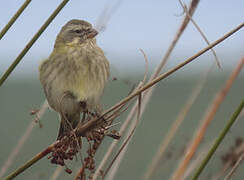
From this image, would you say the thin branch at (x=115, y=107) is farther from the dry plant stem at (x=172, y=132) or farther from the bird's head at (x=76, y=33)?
the bird's head at (x=76, y=33)

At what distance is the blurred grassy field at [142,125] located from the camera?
3410mm

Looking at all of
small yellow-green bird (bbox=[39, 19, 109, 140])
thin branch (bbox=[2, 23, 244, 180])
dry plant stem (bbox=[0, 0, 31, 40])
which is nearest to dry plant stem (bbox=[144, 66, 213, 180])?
small yellow-green bird (bbox=[39, 19, 109, 140])

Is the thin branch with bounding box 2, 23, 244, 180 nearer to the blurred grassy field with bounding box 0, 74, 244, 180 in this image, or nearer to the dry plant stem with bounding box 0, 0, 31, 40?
the dry plant stem with bounding box 0, 0, 31, 40

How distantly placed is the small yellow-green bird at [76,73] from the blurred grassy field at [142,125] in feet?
1.27

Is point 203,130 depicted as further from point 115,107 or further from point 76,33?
point 76,33

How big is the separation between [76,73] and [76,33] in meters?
0.35

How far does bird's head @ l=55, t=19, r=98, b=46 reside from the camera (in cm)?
257

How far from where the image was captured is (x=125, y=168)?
4656mm

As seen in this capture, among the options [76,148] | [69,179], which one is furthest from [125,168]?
[76,148]

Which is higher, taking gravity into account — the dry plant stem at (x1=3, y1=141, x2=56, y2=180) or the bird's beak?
the bird's beak

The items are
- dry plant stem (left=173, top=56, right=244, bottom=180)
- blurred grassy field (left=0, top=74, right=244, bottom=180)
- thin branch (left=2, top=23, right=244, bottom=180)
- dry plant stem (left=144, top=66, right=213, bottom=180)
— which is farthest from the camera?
blurred grassy field (left=0, top=74, right=244, bottom=180)

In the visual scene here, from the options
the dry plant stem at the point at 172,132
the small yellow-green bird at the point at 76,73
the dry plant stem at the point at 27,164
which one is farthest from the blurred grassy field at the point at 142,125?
the dry plant stem at the point at 27,164

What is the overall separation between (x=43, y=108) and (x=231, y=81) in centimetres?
98

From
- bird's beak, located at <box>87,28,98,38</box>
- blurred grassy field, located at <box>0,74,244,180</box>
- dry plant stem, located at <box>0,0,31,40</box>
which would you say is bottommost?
blurred grassy field, located at <box>0,74,244,180</box>
